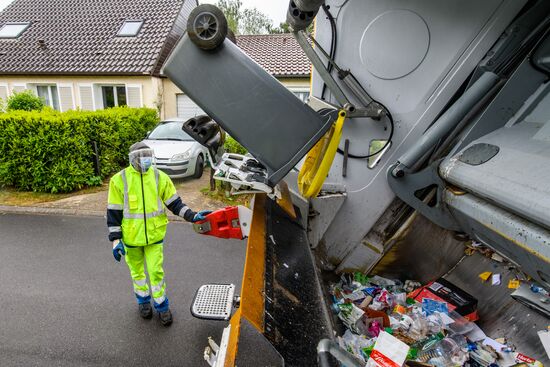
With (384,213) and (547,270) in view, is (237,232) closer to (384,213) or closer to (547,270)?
(384,213)

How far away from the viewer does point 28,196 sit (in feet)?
18.2

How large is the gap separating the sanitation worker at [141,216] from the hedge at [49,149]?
13.0 feet

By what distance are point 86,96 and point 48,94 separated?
190 cm

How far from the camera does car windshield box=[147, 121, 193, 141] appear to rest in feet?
22.9

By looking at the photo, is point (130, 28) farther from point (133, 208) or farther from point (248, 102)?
point (248, 102)

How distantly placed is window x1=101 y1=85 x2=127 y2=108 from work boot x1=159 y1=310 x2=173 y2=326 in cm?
1037

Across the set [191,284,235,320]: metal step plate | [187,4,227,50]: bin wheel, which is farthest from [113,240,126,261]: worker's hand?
[187,4,227,50]: bin wheel

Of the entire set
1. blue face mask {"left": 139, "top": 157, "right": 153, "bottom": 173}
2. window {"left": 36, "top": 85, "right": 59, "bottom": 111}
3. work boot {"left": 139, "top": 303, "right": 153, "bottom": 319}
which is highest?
blue face mask {"left": 139, "top": 157, "right": 153, "bottom": 173}

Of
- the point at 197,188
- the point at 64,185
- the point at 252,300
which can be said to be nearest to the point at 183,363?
the point at 252,300

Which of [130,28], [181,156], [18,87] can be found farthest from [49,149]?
[18,87]

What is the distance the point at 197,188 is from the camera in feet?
20.2

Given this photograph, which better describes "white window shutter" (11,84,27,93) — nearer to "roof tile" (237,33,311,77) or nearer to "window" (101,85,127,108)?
"window" (101,85,127,108)

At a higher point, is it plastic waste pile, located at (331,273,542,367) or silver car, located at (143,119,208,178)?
plastic waste pile, located at (331,273,542,367)

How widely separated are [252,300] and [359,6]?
1.46 m
